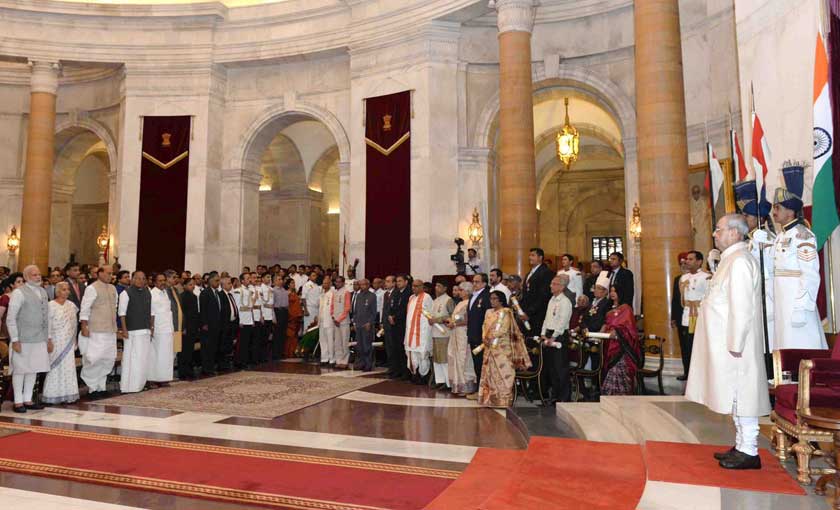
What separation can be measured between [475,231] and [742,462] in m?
10.4

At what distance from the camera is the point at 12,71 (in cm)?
1819

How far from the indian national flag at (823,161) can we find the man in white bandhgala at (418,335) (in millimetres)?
5608

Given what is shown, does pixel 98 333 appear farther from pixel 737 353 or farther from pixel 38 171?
pixel 38 171

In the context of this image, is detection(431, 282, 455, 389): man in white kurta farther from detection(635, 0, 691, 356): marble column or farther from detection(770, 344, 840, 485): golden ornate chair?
detection(770, 344, 840, 485): golden ornate chair

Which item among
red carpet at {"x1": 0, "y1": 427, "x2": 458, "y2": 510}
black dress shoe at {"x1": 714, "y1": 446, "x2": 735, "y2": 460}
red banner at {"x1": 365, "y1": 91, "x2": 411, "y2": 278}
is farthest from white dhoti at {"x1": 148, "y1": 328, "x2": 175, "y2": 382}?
black dress shoe at {"x1": 714, "y1": 446, "x2": 735, "y2": 460}

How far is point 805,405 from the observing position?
11.9ft

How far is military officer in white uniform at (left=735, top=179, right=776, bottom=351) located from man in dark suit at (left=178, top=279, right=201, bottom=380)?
27.7 feet

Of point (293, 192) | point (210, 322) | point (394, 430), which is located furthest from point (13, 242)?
point (394, 430)

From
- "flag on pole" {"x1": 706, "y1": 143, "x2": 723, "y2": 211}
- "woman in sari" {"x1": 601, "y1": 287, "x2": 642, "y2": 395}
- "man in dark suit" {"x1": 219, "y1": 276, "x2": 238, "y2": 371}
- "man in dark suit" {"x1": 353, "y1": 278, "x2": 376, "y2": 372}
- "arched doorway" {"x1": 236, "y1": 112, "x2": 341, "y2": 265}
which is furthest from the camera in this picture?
"arched doorway" {"x1": 236, "y1": 112, "x2": 341, "y2": 265}

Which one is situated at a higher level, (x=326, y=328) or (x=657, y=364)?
(x=326, y=328)

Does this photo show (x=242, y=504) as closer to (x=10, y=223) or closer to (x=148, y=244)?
(x=148, y=244)

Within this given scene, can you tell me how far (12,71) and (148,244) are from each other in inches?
292

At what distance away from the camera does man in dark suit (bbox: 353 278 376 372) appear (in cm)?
1107

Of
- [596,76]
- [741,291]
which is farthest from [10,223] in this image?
[741,291]
